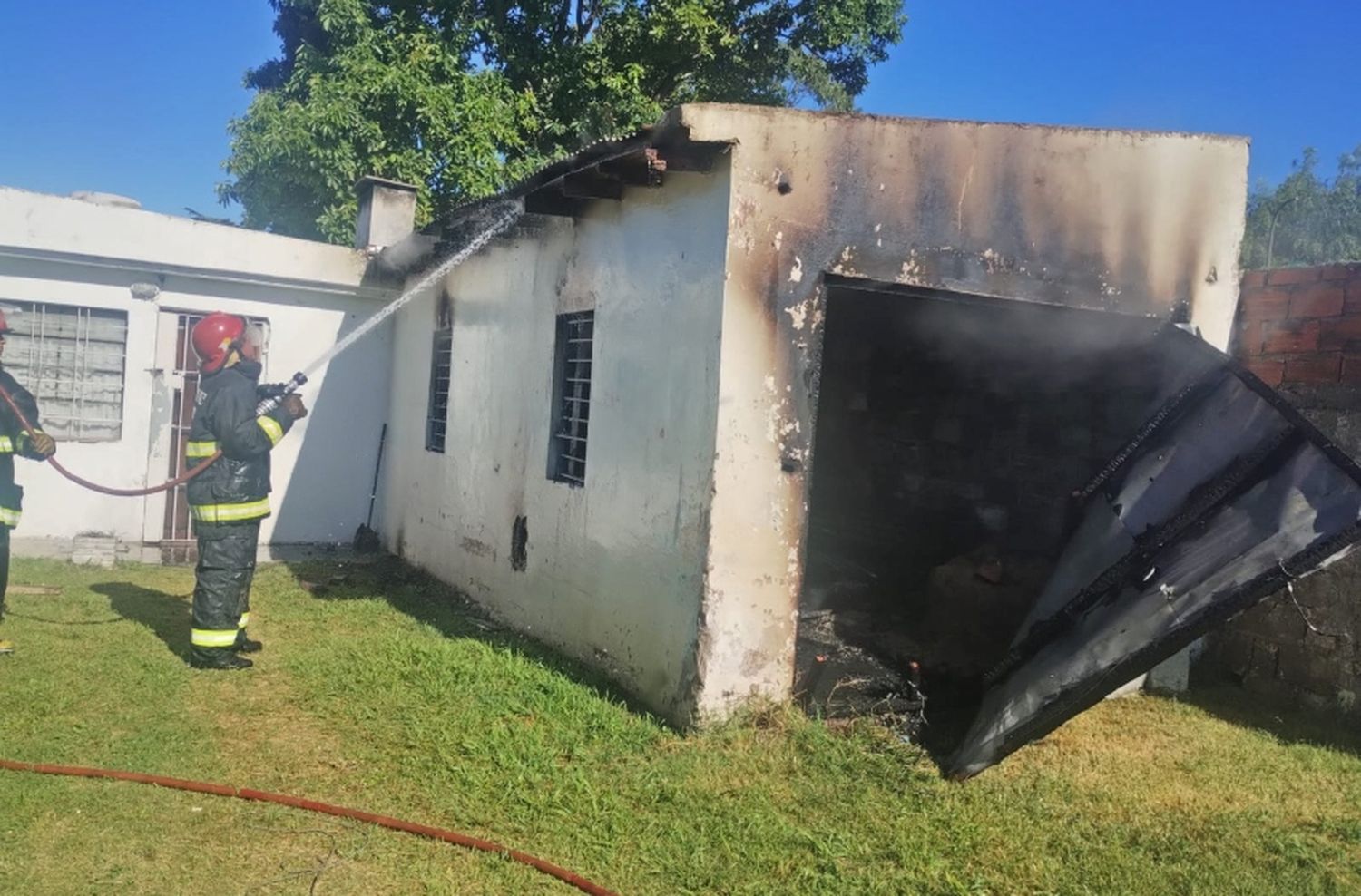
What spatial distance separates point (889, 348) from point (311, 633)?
589 centimetres

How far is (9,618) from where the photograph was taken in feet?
23.6

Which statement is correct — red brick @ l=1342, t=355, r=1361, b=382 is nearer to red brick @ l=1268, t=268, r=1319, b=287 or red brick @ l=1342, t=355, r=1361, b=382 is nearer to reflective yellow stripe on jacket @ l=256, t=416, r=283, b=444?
red brick @ l=1268, t=268, r=1319, b=287

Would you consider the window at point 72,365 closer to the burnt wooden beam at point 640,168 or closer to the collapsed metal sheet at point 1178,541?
the burnt wooden beam at point 640,168

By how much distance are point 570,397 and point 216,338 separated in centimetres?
244

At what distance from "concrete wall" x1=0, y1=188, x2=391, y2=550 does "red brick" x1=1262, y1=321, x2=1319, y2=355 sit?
880 centimetres

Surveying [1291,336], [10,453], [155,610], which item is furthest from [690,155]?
[155,610]

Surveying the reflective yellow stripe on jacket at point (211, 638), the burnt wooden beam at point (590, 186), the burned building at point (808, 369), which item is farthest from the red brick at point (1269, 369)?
the reflective yellow stripe on jacket at point (211, 638)

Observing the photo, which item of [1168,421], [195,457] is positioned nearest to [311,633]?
[195,457]

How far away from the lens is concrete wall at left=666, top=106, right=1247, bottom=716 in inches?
205

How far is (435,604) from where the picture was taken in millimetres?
8539

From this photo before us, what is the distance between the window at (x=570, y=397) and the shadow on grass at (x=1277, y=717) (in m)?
4.46

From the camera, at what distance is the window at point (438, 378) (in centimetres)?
997

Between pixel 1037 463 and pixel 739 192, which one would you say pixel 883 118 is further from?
pixel 1037 463

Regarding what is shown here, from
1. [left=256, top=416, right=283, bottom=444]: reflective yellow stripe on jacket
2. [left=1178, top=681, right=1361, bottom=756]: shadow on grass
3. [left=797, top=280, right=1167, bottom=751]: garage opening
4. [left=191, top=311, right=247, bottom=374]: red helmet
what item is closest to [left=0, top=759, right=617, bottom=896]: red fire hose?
[left=797, top=280, right=1167, bottom=751]: garage opening
